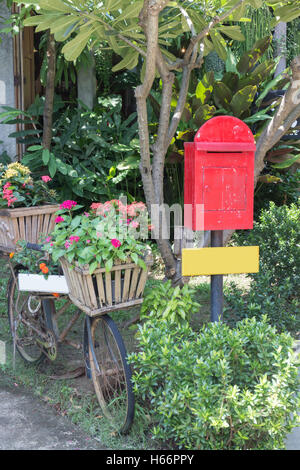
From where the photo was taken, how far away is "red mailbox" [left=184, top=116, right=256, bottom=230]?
110 inches

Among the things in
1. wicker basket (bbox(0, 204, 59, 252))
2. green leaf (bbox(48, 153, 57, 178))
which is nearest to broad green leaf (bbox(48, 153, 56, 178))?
green leaf (bbox(48, 153, 57, 178))

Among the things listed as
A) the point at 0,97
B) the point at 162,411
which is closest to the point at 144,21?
the point at 162,411

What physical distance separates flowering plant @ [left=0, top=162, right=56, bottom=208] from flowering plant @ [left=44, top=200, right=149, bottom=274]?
0.61m

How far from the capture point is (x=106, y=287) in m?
2.81

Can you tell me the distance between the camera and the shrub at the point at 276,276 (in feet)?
12.5

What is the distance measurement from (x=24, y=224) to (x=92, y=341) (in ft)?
3.17

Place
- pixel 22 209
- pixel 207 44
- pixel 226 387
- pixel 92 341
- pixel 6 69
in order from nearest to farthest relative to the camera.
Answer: pixel 226 387 < pixel 92 341 < pixel 22 209 < pixel 207 44 < pixel 6 69

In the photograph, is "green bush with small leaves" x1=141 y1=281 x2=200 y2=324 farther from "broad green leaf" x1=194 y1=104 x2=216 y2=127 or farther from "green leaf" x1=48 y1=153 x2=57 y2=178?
"green leaf" x1=48 y1=153 x2=57 y2=178

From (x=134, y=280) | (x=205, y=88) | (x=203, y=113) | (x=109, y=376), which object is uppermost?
(x=205, y=88)

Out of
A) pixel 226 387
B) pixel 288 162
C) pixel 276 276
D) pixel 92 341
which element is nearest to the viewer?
pixel 226 387

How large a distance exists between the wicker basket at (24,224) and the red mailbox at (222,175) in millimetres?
1116

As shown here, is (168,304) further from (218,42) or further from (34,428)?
(218,42)

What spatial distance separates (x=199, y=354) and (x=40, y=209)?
5.04 ft

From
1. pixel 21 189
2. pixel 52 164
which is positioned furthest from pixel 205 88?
pixel 21 189
